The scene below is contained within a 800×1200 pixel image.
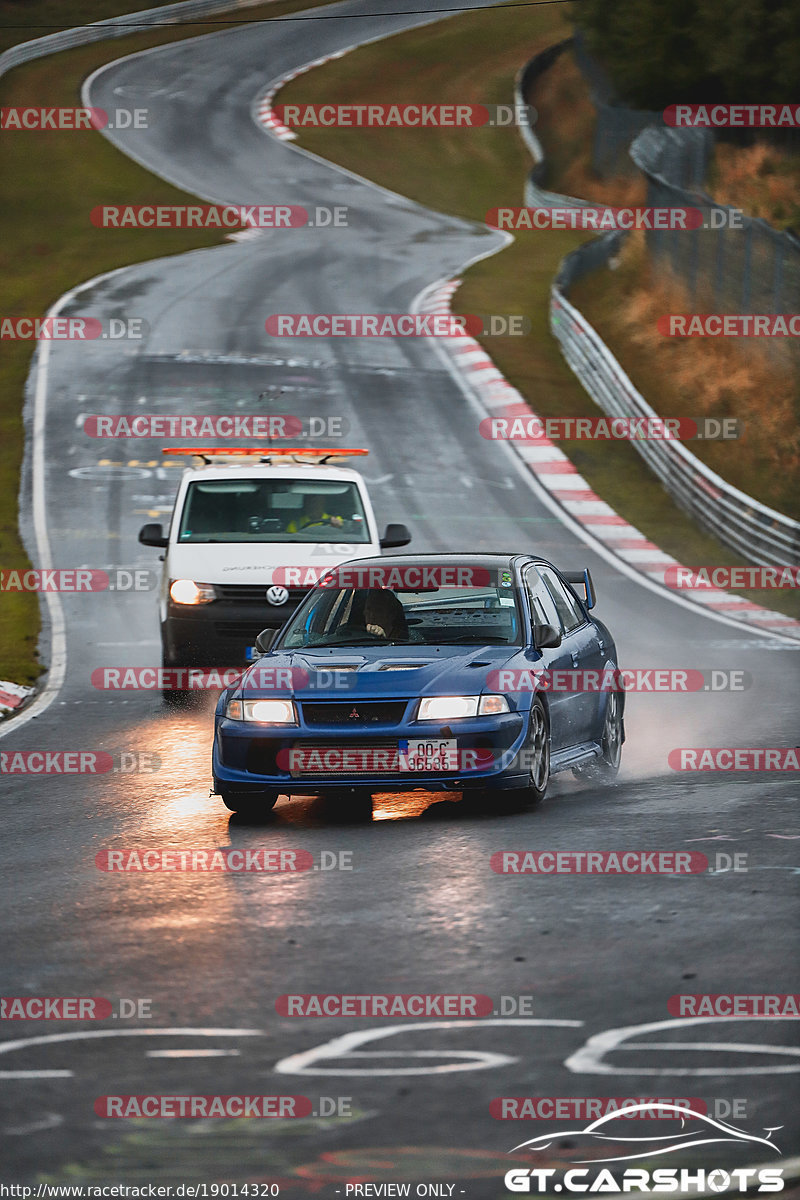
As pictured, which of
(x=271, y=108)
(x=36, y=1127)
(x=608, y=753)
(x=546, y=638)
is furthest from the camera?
(x=271, y=108)

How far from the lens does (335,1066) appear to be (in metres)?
5.62

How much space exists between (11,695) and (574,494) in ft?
45.6

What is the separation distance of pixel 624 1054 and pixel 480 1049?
18.2 inches

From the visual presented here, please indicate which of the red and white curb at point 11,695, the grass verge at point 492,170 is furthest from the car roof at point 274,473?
the grass verge at point 492,170

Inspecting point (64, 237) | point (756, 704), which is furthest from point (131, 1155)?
point (64, 237)

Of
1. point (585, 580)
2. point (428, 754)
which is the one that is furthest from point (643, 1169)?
point (585, 580)

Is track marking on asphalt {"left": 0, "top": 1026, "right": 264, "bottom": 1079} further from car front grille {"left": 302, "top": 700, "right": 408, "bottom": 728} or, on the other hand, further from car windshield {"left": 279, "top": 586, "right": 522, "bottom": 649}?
car windshield {"left": 279, "top": 586, "right": 522, "bottom": 649}

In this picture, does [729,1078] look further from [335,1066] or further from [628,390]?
[628,390]

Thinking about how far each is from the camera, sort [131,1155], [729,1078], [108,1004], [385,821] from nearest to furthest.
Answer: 1. [131,1155]
2. [729,1078]
3. [108,1004]
4. [385,821]

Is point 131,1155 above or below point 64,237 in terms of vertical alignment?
below

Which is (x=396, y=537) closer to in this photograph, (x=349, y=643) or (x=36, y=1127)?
(x=349, y=643)

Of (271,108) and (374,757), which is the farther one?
(271,108)

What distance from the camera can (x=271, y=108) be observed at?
70.6m

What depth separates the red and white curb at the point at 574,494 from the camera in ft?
68.2
